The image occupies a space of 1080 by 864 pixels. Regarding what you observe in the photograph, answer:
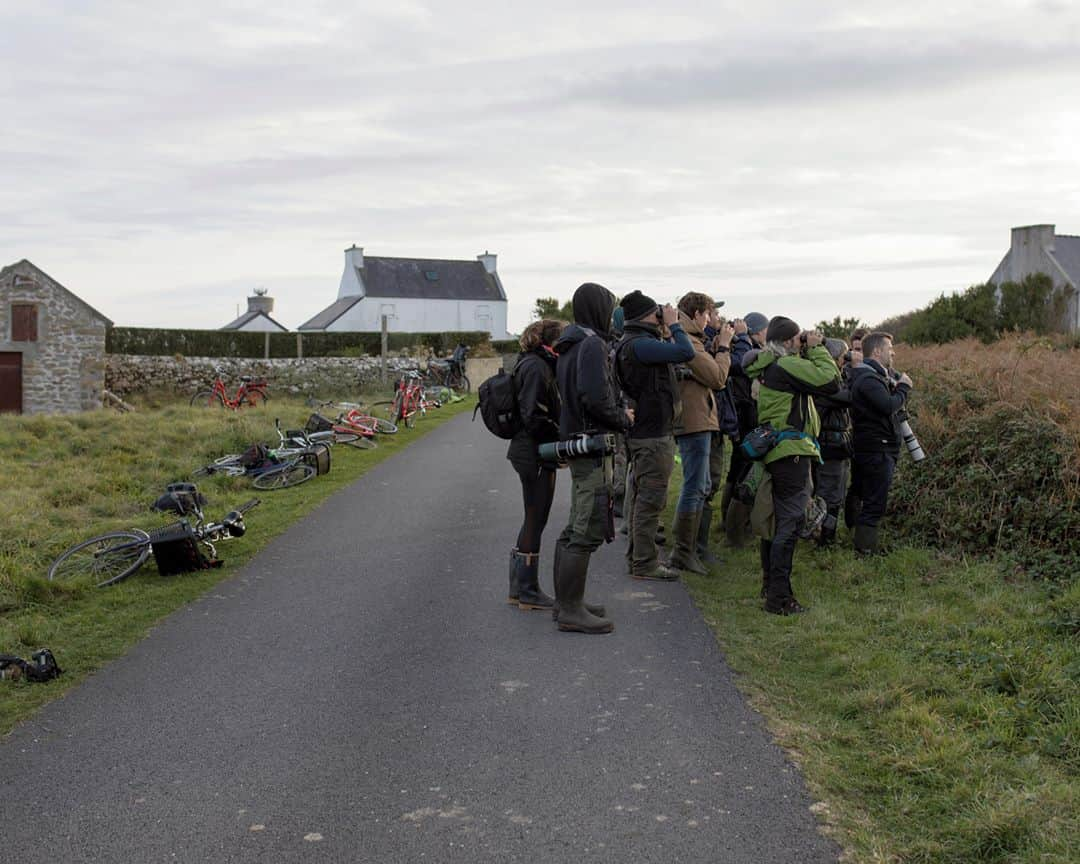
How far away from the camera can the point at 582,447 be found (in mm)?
6371

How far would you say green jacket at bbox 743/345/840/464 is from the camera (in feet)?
22.8

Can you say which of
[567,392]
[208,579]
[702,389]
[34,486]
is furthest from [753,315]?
[34,486]

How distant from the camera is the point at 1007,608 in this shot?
6.78m

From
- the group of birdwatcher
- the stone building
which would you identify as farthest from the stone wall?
the group of birdwatcher

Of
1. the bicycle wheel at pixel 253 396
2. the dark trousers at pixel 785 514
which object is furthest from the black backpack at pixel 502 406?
the bicycle wheel at pixel 253 396

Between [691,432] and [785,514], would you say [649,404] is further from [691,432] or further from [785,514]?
[785,514]

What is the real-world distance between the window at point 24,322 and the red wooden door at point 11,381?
0.60m

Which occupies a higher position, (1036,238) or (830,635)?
(1036,238)

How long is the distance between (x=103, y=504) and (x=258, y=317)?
208 ft

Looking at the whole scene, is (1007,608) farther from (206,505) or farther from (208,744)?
(206,505)

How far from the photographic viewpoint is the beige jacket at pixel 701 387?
25.8 feet

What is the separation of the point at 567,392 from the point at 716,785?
2.93 metres

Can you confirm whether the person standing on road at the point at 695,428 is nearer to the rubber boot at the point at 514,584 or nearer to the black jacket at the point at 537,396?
the black jacket at the point at 537,396

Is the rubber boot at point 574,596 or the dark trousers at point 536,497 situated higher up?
the dark trousers at point 536,497
